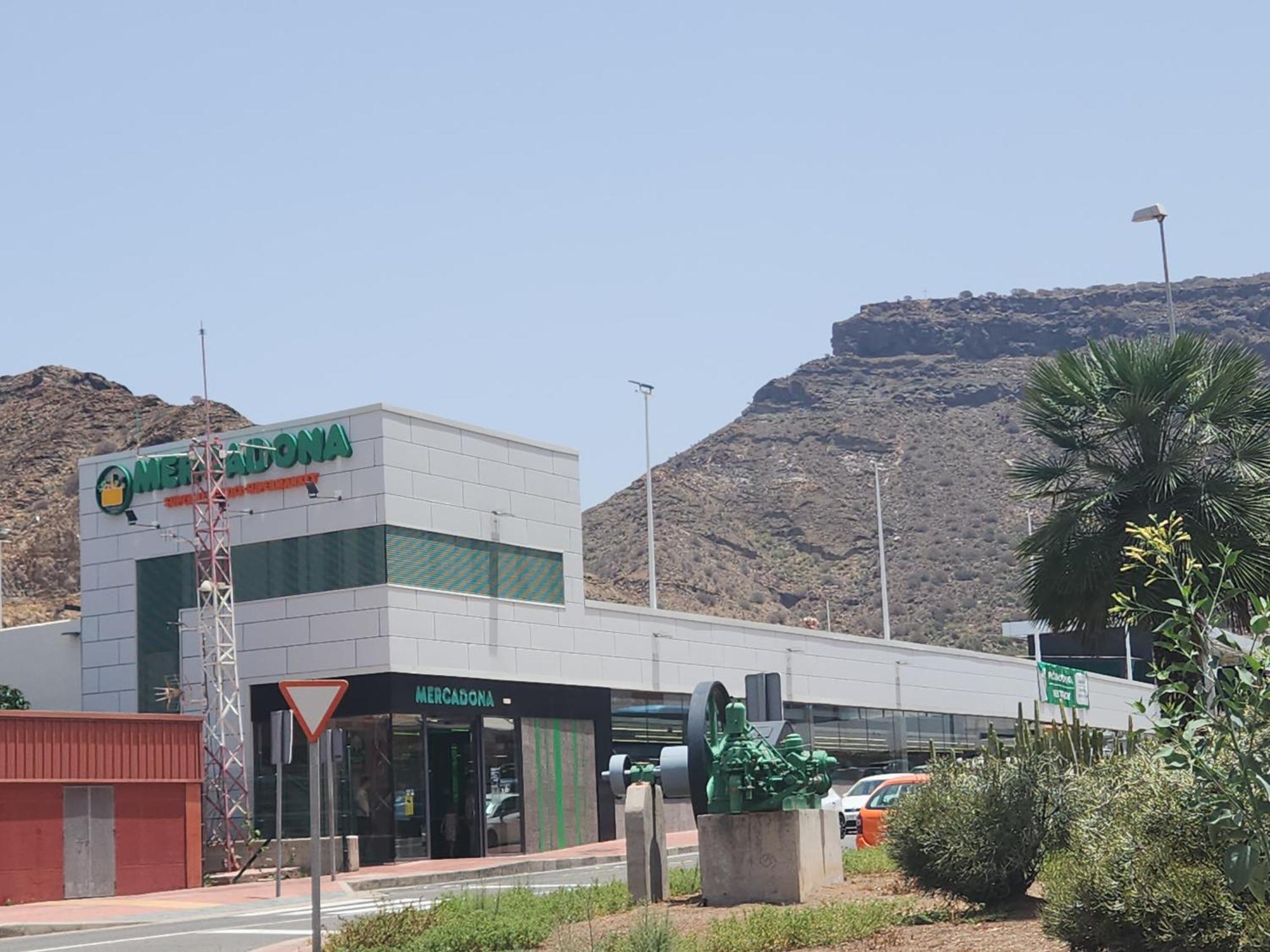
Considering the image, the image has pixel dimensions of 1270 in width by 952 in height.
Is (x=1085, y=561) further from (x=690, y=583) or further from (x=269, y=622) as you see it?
(x=690, y=583)

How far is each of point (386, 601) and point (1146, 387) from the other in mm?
15782

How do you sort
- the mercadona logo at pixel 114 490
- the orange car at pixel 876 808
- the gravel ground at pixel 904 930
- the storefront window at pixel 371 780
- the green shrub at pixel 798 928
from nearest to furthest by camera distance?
the gravel ground at pixel 904 930, the green shrub at pixel 798 928, the orange car at pixel 876 808, the storefront window at pixel 371 780, the mercadona logo at pixel 114 490

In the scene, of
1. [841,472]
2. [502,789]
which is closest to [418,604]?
[502,789]

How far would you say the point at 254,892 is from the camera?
29.1 metres

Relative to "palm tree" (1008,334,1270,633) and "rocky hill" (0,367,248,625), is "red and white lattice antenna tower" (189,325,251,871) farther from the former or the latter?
"rocky hill" (0,367,248,625)

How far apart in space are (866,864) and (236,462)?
2112 cm

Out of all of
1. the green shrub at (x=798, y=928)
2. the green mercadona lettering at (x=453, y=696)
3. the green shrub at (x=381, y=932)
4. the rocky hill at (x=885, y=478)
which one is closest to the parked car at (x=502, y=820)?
the green mercadona lettering at (x=453, y=696)

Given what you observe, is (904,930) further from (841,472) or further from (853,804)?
(841,472)

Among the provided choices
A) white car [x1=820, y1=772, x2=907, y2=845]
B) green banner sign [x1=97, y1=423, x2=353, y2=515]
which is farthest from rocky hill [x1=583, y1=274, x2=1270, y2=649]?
white car [x1=820, y1=772, x2=907, y2=845]

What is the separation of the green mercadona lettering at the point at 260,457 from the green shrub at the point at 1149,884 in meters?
26.2

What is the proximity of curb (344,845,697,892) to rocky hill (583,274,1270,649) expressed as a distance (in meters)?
57.5

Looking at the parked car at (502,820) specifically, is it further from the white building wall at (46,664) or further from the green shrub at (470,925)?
the green shrub at (470,925)

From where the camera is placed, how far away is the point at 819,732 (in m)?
47.7

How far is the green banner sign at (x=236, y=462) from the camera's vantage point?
36.2m
